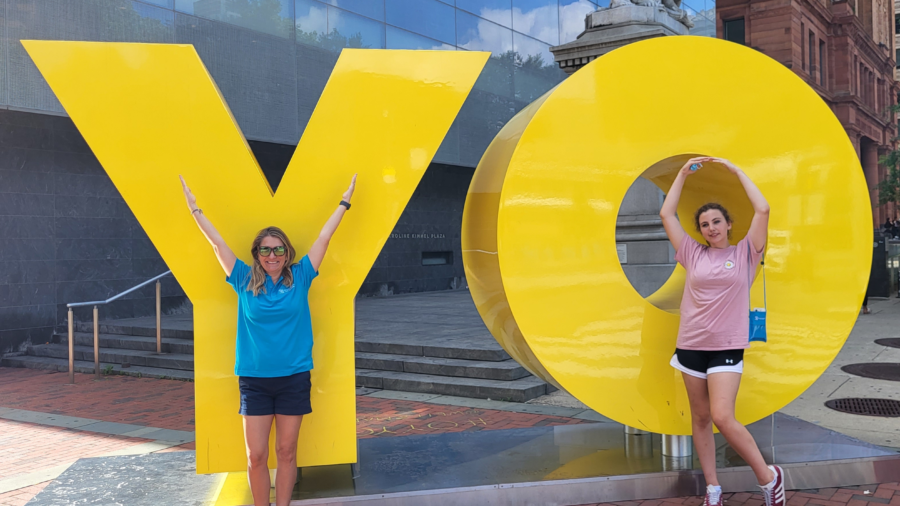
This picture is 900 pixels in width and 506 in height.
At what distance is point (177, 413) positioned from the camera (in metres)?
7.43

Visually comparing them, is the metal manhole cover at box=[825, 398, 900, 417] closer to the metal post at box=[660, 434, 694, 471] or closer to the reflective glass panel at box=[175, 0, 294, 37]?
the metal post at box=[660, 434, 694, 471]

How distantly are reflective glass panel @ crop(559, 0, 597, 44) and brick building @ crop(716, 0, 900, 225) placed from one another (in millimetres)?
16900

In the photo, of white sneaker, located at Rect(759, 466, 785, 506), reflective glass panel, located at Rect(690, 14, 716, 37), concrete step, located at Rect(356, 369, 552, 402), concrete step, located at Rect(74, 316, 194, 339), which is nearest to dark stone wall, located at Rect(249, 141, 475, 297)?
concrete step, located at Rect(74, 316, 194, 339)

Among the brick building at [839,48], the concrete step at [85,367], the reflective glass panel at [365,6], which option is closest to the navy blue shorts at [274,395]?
the concrete step at [85,367]

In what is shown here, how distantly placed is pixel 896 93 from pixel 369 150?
212 ft

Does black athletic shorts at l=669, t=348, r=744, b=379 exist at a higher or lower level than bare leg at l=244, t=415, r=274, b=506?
higher

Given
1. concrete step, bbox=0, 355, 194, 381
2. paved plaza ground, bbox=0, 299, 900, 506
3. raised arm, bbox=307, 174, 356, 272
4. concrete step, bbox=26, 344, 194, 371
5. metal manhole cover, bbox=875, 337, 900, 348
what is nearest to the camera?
raised arm, bbox=307, 174, 356, 272

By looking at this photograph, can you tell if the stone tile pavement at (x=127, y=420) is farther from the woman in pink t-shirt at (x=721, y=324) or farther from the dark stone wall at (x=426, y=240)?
the dark stone wall at (x=426, y=240)

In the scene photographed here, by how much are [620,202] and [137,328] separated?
9390mm

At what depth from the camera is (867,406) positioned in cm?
676

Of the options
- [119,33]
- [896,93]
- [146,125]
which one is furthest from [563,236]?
[896,93]

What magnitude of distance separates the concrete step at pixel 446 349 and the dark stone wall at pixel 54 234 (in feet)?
18.8

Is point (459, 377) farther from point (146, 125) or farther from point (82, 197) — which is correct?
point (82, 197)

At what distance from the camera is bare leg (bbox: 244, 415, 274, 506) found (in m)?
3.79
